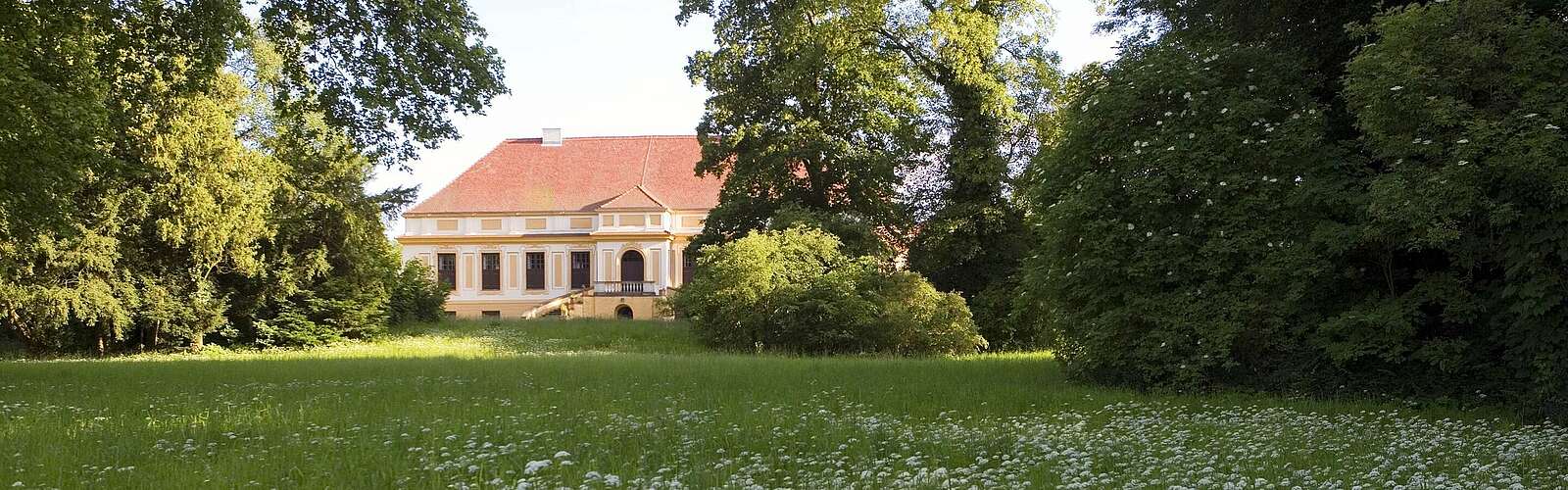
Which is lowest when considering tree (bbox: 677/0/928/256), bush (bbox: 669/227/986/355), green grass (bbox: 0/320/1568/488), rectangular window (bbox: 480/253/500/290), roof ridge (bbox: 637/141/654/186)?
green grass (bbox: 0/320/1568/488)

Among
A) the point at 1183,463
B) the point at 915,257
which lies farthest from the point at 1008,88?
Answer: the point at 1183,463

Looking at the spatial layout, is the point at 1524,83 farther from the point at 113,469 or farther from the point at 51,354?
the point at 51,354

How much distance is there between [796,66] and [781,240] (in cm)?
420

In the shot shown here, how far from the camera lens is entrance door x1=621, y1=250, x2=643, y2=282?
184ft

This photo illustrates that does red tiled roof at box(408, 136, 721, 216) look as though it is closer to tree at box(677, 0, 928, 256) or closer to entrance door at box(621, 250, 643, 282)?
entrance door at box(621, 250, 643, 282)

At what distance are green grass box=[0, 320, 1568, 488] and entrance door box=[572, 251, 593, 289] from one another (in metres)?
41.1

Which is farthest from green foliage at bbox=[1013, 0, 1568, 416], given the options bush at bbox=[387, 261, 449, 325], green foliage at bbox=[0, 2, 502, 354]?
bush at bbox=[387, 261, 449, 325]

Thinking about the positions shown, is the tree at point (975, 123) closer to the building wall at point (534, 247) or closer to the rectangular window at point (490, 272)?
the building wall at point (534, 247)

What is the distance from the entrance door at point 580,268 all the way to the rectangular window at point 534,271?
171 cm

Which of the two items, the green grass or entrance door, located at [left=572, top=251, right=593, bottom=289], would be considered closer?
the green grass

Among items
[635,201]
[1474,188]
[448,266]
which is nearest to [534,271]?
[448,266]

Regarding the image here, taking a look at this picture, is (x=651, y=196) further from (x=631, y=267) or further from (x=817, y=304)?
(x=817, y=304)

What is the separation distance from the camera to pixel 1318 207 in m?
13.0

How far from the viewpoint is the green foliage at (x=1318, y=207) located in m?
10.5
